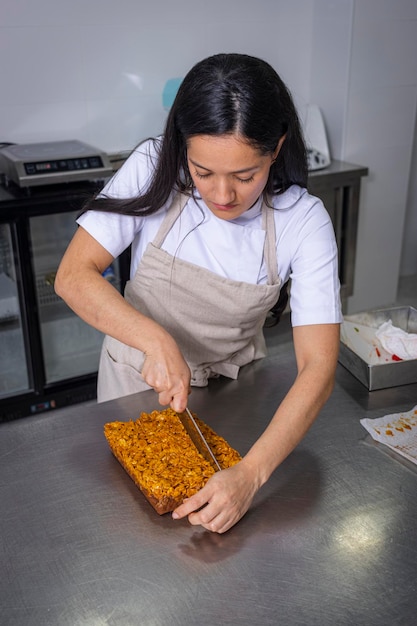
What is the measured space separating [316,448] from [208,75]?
31.1 inches

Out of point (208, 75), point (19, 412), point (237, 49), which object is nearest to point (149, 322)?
point (208, 75)

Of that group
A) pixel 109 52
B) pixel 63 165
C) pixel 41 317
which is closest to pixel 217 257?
pixel 63 165

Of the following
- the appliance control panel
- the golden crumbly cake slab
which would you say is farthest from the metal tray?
the appliance control panel

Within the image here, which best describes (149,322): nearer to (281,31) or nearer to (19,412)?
(19,412)

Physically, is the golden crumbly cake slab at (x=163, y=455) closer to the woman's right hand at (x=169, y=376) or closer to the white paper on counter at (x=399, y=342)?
the woman's right hand at (x=169, y=376)

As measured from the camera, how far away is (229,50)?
3.37 meters

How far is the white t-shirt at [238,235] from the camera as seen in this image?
1.45 m

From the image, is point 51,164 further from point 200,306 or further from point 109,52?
point 200,306

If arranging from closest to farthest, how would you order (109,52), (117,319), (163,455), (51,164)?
(163,455) → (117,319) → (51,164) → (109,52)

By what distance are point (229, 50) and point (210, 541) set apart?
9.30 ft

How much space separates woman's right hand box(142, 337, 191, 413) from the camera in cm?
129

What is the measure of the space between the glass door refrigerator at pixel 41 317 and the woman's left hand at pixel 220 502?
180cm

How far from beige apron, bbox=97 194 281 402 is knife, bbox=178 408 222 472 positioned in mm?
265

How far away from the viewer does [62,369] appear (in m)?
3.26
